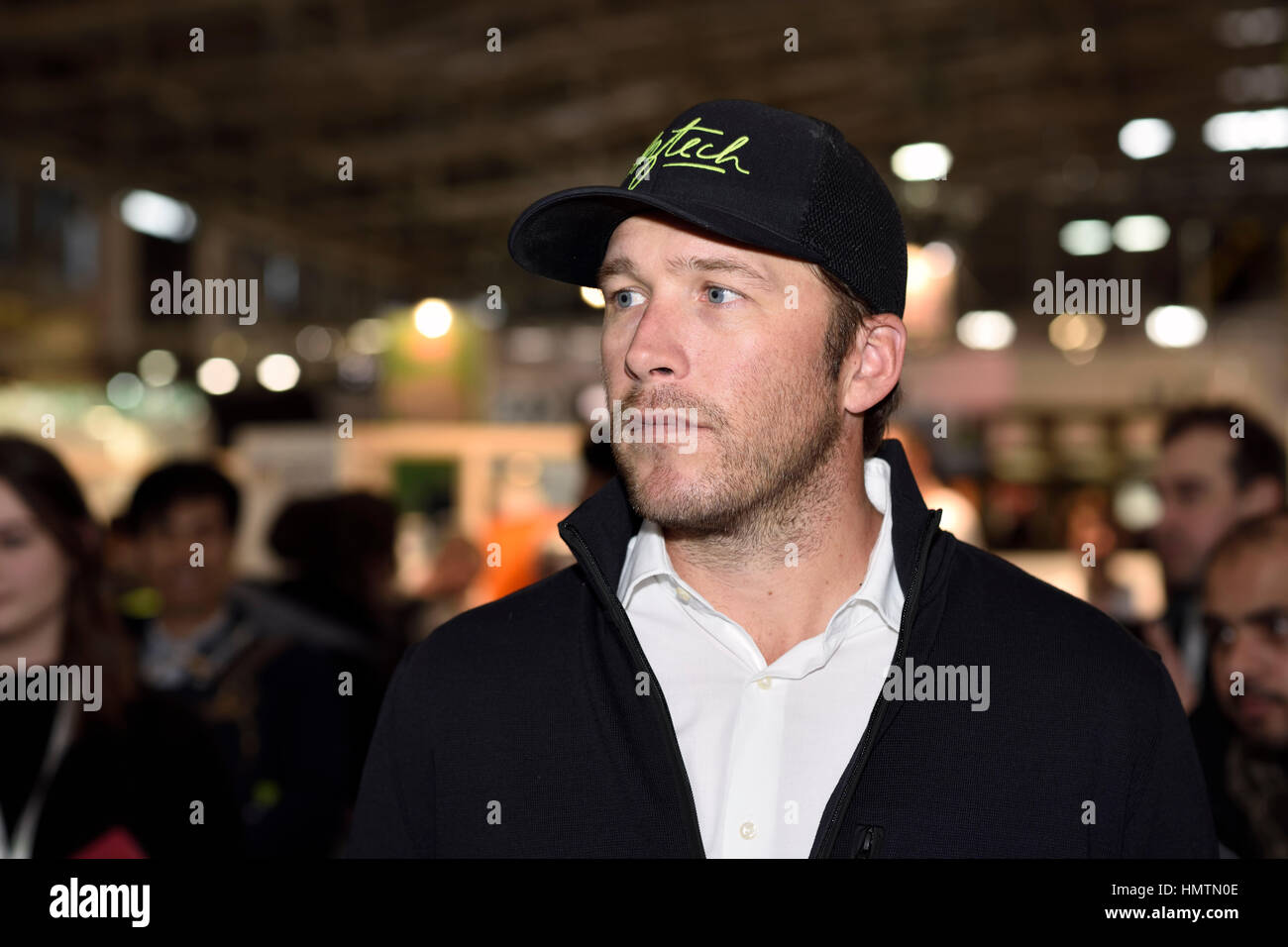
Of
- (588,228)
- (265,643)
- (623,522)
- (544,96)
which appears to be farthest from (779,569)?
(544,96)

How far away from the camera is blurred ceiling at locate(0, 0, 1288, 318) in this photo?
7086 millimetres

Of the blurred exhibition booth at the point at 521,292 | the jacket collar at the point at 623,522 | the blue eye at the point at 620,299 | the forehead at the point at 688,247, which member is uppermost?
the blurred exhibition booth at the point at 521,292

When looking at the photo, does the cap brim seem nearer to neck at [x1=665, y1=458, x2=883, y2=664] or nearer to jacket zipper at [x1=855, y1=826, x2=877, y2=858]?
neck at [x1=665, y1=458, x2=883, y2=664]

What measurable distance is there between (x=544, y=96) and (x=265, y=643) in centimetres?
672

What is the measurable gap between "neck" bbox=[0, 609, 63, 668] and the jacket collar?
3.55ft

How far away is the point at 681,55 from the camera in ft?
26.0

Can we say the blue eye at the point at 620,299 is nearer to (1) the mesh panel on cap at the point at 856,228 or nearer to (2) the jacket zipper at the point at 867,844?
(1) the mesh panel on cap at the point at 856,228

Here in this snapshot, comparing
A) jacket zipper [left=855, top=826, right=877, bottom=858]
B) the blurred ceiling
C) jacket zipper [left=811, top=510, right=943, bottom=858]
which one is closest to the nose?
jacket zipper [left=811, top=510, right=943, bottom=858]

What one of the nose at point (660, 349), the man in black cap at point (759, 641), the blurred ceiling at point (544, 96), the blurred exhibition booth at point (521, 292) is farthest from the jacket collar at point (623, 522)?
the blurred ceiling at point (544, 96)

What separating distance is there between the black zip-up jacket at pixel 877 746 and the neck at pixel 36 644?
85 centimetres

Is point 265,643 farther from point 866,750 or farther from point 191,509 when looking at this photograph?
point 866,750

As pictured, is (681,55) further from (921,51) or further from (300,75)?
(300,75)

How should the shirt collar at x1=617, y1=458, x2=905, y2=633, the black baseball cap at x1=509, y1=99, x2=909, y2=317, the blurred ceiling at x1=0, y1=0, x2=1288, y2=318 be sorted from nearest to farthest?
1. the black baseball cap at x1=509, y1=99, x2=909, y2=317
2. the shirt collar at x1=617, y1=458, x2=905, y2=633
3. the blurred ceiling at x1=0, y1=0, x2=1288, y2=318

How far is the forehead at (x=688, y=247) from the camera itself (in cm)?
151
